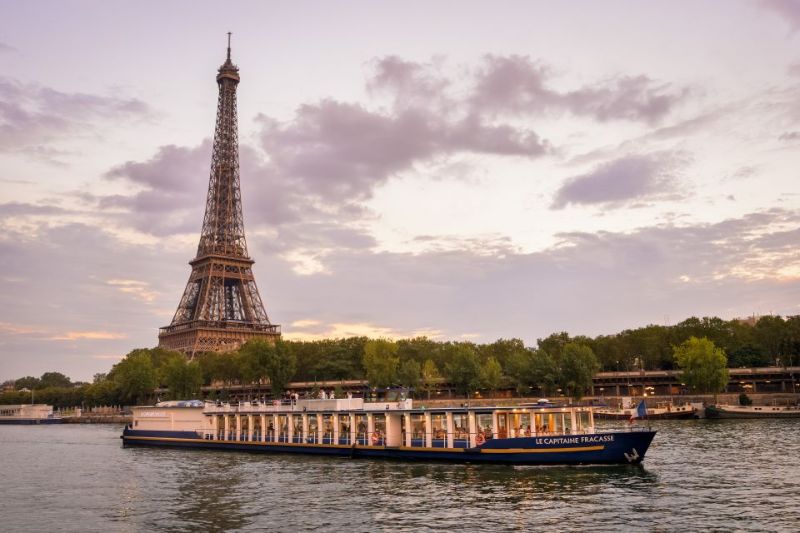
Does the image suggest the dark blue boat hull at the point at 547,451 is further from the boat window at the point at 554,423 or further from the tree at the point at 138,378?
the tree at the point at 138,378

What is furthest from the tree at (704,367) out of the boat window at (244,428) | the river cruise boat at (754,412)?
the boat window at (244,428)

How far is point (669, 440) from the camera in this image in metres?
66.1

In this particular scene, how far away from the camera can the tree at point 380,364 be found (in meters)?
144

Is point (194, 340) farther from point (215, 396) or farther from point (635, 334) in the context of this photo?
point (635, 334)

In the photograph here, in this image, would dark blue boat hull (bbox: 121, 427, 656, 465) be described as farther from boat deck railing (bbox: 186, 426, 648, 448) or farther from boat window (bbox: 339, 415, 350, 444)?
boat window (bbox: 339, 415, 350, 444)

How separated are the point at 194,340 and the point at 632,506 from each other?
16401 centimetres

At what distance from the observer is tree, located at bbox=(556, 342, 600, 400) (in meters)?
125

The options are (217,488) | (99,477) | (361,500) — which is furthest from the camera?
(99,477)

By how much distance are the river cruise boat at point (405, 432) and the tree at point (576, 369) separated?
69247 millimetres

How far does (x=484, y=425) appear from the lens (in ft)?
177

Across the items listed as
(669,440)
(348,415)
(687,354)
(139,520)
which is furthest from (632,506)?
(687,354)

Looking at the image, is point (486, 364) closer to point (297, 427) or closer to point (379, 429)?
point (297, 427)

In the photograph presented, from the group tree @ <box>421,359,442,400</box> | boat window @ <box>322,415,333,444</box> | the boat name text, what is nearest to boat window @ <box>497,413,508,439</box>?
the boat name text

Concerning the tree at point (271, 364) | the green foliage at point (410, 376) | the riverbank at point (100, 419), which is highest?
the tree at point (271, 364)
